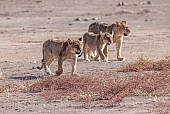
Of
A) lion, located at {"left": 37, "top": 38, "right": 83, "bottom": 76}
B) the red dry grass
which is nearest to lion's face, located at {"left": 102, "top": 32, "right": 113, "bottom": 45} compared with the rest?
lion, located at {"left": 37, "top": 38, "right": 83, "bottom": 76}

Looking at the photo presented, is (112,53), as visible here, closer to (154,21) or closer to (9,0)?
(154,21)

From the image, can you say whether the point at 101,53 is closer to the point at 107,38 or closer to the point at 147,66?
the point at 107,38

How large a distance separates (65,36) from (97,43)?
8495 millimetres

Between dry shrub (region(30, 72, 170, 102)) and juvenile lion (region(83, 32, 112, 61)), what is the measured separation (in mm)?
5399

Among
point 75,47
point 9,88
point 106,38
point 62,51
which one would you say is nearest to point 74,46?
Answer: point 75,47

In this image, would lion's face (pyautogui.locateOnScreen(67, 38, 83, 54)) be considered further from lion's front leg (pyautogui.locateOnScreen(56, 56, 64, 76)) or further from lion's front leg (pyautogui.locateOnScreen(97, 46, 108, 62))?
lion's front leg (pyautogui.locateOnScreen(97, 46, 108, 62))

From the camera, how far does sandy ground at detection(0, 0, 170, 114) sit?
1330 centimetres

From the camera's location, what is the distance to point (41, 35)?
99.5ft

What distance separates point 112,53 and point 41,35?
7172mm

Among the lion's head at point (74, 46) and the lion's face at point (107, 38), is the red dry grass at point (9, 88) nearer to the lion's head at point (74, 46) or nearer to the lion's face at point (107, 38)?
the lion's head at point (74, 46)

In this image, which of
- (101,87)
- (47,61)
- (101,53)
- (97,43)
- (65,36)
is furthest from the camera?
(65,36)

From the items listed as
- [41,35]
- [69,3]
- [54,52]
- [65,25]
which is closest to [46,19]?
[65,25]

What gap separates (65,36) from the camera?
2925 centimetres

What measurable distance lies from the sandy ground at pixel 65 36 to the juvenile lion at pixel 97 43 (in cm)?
43
